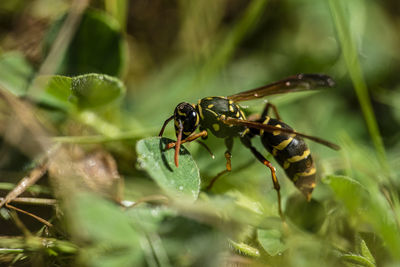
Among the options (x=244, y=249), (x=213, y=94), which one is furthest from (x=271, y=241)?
(x=213, y=94)

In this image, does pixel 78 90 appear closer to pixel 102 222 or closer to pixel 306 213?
pixel 102 222

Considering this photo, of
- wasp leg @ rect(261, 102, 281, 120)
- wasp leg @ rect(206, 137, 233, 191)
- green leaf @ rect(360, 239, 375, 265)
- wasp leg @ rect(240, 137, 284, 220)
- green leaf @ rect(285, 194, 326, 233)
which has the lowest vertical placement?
green leaf @ rect(285, 194, 326, 233)

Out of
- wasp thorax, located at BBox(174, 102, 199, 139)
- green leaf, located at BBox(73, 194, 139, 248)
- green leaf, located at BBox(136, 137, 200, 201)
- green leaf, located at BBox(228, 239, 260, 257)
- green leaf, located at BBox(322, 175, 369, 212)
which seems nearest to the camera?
green leaf, located at BBox(73, 194, 139, 248)

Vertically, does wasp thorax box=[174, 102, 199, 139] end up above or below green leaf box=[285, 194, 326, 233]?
above

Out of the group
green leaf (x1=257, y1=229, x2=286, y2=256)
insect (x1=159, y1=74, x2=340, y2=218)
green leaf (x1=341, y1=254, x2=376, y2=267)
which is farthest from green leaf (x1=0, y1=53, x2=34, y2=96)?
green leaf (x1=341, y1=254, x2=376, y2=267)

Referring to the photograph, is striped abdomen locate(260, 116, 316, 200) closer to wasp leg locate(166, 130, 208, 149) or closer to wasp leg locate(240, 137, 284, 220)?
wasp leg locate(240, 137, 284, 220)

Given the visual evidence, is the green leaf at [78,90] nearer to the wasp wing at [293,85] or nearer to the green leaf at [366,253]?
the wasp wing at [293,85]

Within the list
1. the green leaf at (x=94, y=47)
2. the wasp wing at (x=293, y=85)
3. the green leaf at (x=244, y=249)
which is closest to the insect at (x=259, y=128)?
the wasp wing at (x=293, y=85)
